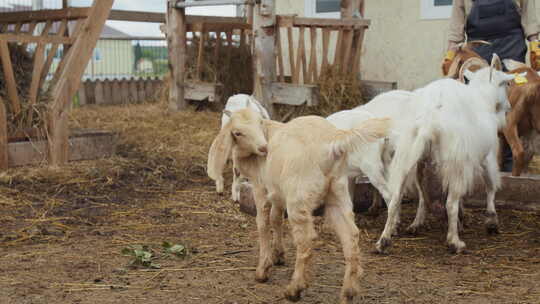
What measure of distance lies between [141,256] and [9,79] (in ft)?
11.2

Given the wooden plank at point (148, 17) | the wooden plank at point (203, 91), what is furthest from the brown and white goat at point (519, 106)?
the wooden plank at point (148, 17)

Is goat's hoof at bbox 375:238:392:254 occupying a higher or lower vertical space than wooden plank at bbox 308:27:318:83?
lower

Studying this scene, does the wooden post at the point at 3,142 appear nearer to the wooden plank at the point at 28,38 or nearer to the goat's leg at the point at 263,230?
the wooden plank at the point at 28,38

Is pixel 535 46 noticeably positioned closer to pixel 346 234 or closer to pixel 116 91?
pixel 346 234

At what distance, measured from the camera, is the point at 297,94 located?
8.31m

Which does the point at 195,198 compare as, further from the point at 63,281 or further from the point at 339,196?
the point at 339,196

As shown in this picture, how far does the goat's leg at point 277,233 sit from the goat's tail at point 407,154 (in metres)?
0.93

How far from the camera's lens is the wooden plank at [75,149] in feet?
22.6

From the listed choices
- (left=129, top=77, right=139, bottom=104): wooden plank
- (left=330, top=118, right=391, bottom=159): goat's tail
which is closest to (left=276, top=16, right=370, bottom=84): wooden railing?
(left=330, top=118, right=391, bottom=159): goat's tail

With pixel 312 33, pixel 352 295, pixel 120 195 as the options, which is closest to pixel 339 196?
pixel 352 295

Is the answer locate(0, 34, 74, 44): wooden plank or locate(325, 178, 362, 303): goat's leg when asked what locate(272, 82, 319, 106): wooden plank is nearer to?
locate(0, 34, 74, 44): wooden plank

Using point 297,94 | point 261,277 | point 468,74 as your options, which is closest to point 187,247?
point 261,277

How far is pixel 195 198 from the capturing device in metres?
6.16

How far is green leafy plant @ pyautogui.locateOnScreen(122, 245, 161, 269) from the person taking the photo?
417cm
